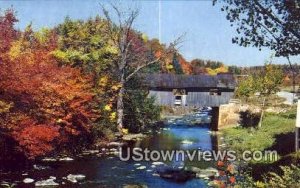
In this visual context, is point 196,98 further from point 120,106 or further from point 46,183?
point 46,183

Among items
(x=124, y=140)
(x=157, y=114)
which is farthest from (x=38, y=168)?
(x=157, y=114)

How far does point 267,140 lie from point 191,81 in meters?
21.4

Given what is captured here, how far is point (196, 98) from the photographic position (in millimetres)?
51031

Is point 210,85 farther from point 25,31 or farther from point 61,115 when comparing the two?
point 61,115

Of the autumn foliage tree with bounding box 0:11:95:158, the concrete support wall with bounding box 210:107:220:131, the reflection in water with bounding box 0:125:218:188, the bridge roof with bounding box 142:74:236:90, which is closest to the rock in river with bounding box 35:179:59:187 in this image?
the reflection in water with bounding box 0:125:218:188

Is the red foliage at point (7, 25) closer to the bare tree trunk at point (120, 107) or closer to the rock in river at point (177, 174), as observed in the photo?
the rock in river at point (177, 174)

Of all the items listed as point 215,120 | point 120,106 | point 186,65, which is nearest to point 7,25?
point 120,106

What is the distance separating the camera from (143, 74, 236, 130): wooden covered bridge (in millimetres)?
50594

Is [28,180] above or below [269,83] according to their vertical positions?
below

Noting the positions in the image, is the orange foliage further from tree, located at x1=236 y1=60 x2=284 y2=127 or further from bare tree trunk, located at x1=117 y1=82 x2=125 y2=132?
bare tree trunk, located at x1=117 y1=82 x2=125 y2=132

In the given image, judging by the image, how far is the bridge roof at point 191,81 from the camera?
50500mm

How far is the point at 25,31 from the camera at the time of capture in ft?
147

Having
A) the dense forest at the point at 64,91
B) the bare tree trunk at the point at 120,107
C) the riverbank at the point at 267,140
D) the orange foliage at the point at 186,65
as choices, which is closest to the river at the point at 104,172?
the dense forest at the point at 64,91

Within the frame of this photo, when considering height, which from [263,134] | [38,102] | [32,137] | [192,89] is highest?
[192,89]
